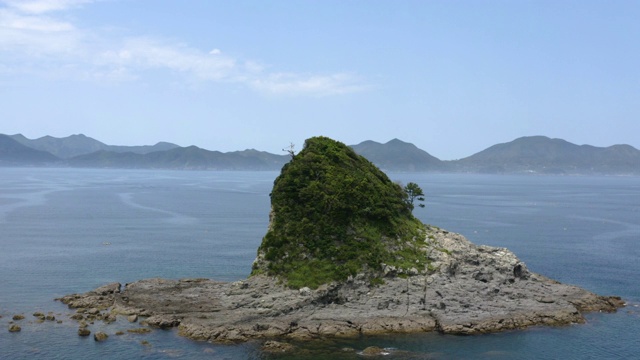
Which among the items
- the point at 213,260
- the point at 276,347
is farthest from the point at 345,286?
the point at 213,260

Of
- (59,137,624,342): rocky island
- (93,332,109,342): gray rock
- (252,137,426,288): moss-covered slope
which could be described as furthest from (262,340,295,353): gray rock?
(93,332,109,342): gray rock

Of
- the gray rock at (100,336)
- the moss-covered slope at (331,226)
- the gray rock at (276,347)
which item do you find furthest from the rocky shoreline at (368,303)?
the gray rock at (100,336)

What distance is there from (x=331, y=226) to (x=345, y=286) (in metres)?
9.00

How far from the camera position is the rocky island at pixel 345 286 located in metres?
63.6

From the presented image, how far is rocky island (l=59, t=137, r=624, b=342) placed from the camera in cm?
6356

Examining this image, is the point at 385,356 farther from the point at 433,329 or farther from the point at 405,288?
the point at 405,288

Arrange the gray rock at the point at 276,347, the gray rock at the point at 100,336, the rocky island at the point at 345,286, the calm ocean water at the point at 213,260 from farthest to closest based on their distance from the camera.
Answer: the rocky island at the point at 345,286 < the gray rock at the point at 100,336 < the calm ocean water at the point at 213,260 < the gray rock at the point at 276,347

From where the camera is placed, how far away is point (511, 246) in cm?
11438

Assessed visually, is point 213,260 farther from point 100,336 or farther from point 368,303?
point 100,336

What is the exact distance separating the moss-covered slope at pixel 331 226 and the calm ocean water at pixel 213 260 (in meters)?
12.4

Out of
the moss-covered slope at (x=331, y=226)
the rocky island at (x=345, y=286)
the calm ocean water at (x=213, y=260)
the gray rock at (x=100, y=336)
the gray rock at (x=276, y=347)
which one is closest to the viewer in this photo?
the gray rock at (x=276, y=347)

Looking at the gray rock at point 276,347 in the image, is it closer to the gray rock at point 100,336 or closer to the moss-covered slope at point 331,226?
the moss-covered slope at point 331,226

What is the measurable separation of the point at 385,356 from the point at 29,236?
94.2m

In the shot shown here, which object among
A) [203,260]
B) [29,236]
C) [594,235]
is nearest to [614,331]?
[203,260]
